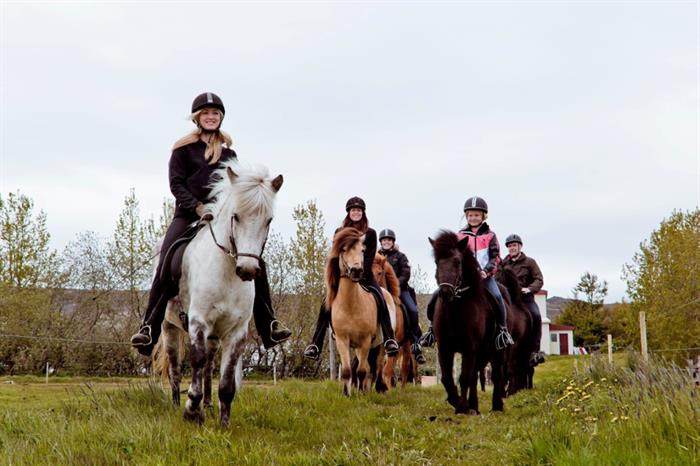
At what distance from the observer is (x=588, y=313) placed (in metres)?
68.2

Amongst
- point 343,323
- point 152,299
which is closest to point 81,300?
point 343,323

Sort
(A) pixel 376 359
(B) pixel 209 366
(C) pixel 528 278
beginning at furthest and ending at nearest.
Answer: (C) pixel 528 278 < (A) pixel 376 359 < (B) pixel 209 366

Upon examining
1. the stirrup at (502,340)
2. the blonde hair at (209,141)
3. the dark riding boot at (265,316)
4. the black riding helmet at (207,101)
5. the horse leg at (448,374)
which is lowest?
the horse leg at (448,374)

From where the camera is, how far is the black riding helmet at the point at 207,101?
7.73 m

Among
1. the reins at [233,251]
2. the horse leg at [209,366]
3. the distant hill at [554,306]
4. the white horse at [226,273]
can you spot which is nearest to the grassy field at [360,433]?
the horse leg at [209,366]

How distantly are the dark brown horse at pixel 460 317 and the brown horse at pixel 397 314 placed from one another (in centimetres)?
379

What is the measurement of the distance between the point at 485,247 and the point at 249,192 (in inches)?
189

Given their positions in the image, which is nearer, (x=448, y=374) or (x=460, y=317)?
(x=448, y=374)

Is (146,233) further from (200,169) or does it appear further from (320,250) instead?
(200,169)

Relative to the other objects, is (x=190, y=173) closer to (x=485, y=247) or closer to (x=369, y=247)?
(x=369, y=247)

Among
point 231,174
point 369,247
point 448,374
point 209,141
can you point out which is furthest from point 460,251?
point 231,174

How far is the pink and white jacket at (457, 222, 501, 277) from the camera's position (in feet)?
33.3

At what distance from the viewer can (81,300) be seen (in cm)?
3444

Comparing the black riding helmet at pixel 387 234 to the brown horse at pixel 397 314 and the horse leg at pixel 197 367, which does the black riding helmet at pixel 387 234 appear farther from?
the horse leg at pixel 197 367
